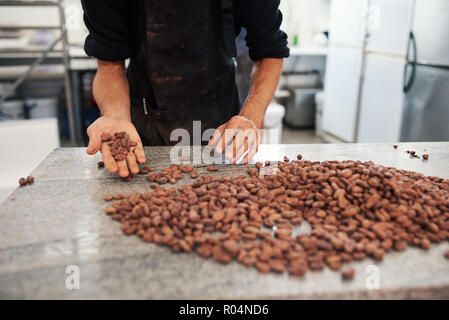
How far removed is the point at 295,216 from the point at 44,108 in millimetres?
4130

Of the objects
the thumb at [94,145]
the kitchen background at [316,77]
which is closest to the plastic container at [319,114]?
the kitchen background at [316,77]

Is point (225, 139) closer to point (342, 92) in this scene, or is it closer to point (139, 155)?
point (139, 155)

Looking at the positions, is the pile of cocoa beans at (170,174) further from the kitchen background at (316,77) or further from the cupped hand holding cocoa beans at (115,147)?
the kitchen background at (316,77)

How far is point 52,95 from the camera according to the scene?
4.55 metres

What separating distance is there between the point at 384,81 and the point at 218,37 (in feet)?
7.97

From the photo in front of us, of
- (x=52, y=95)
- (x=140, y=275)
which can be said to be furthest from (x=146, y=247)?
(x=52, y=95)

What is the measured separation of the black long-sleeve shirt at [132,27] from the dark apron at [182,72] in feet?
0.26

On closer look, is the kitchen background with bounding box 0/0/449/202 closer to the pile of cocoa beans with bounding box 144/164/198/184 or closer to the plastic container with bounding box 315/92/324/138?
the plastic container with bounding box 315/92/324/138

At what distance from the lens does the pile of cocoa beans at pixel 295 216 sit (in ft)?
2.50

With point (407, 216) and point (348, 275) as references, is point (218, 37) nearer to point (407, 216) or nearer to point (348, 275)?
point (407, 216)

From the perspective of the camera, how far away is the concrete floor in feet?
14.2

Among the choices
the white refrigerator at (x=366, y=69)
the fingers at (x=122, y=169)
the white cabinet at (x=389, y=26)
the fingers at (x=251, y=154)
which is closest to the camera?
the fingers at (x=122, y=169)

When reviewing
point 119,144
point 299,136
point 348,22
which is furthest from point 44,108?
point 119,144

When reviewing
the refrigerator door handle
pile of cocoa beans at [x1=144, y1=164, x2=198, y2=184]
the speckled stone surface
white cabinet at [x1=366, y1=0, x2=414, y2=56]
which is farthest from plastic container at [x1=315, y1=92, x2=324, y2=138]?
the speckled stone surface
